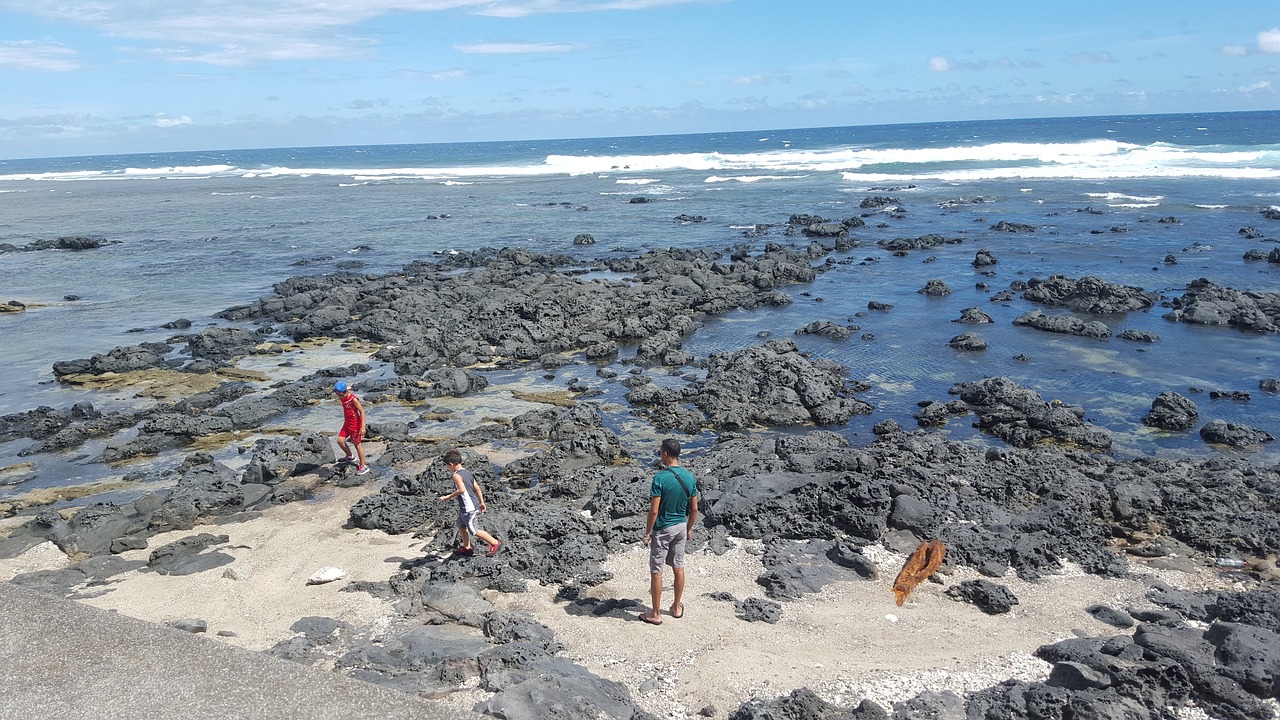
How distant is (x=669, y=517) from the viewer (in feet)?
26.0

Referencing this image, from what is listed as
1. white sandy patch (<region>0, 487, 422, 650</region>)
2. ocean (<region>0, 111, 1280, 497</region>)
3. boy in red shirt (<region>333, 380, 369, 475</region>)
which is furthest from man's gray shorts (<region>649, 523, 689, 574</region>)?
ocean (<region>0, 111, 1280, 497</region>)

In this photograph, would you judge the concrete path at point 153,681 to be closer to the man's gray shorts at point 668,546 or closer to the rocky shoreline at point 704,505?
the rocky shoreline at point 704,505

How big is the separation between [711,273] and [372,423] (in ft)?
51.4

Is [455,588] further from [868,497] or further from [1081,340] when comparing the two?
[1081,340]

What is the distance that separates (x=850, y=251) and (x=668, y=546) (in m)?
28.0

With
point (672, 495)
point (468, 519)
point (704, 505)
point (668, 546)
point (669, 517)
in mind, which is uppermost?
point (672, 495)

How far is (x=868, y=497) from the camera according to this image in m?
10.6

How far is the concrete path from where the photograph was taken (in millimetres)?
4750

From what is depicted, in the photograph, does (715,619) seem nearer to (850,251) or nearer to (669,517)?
(669,517)

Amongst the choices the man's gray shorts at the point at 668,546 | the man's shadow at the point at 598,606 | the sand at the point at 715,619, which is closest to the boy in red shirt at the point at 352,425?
the sand at the point at 715,619

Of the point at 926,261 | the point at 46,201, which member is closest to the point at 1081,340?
the point at 926,261

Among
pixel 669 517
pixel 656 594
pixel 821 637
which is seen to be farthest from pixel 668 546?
pixel 821 637

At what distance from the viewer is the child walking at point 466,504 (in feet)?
31.2

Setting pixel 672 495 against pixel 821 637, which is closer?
Answer: pixel 672 495
